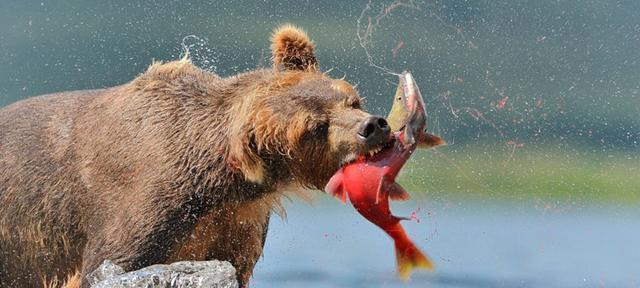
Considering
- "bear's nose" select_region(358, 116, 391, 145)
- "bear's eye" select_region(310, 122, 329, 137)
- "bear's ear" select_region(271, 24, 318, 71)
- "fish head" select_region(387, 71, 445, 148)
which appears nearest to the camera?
"bear's nose" select_region(358, 116, 391, 145)

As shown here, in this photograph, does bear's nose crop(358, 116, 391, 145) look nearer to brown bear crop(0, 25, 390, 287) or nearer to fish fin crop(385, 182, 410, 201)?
brown bear crop(0, 25, 390, 287)

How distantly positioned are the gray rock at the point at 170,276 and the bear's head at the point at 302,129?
0.66 m

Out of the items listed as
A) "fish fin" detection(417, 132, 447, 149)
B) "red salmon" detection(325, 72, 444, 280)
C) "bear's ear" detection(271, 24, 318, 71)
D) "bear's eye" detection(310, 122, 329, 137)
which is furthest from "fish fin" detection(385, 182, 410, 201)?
"bear's ear" detection(271, 24, 318, 71)

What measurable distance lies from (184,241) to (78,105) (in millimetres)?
1676

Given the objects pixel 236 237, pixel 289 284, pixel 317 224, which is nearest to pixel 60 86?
pixel 289 284

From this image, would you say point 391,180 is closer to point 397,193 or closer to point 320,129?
point 397,193

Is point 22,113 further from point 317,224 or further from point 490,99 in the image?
point 490,99

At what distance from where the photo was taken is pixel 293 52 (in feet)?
24.6

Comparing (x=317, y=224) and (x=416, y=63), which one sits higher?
(x=416, y=63)

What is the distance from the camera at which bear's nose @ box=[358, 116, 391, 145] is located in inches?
256

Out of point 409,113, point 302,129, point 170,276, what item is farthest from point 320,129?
point 170,276

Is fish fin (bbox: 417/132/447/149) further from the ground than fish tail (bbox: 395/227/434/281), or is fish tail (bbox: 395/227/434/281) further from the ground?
fish fin (bbox: 417/132/447/149)

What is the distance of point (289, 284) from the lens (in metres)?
12.5

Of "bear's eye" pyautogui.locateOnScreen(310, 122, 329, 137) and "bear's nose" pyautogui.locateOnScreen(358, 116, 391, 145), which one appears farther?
"bear's eye" pyautogui.locateOnScreen(310, 122, 329, 137)
